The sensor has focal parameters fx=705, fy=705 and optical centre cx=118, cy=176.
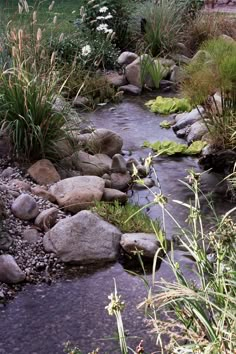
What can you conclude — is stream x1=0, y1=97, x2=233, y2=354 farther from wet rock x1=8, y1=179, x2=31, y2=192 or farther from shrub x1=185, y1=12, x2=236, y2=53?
shrub x1=185, y1=12, x2=236, y2=53

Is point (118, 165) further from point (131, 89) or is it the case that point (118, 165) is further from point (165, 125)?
point (131, 89)

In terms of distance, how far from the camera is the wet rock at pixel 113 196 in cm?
548

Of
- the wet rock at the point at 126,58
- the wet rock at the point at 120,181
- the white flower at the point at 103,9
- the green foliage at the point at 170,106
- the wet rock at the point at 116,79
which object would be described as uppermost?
the white flower at the point at 103,9

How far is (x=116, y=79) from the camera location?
31.7ft

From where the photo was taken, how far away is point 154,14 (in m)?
10.4

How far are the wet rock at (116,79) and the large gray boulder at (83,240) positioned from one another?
194 inches

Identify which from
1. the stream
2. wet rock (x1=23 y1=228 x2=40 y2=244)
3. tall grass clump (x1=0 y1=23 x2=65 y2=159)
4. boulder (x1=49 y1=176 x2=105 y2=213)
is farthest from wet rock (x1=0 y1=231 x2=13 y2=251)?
tall grass clump (x1=0 y1=23 x2=65 y2=159)

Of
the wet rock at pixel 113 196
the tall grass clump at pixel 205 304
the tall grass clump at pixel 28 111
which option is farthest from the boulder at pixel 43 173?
the tall grass clump at pixel 205 304

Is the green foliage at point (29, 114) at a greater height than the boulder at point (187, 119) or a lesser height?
greater

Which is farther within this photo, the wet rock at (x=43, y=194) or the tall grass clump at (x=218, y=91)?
the tall grass clump at (x=218, y=91)

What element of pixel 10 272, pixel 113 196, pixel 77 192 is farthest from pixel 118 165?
pixel 10 272

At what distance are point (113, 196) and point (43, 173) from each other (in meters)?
0.62

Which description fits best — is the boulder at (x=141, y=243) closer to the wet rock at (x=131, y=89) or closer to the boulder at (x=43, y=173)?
the boulder at (x=43, y=173)

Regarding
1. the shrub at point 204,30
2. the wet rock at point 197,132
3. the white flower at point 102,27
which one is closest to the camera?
the wet rock at point 197,132
